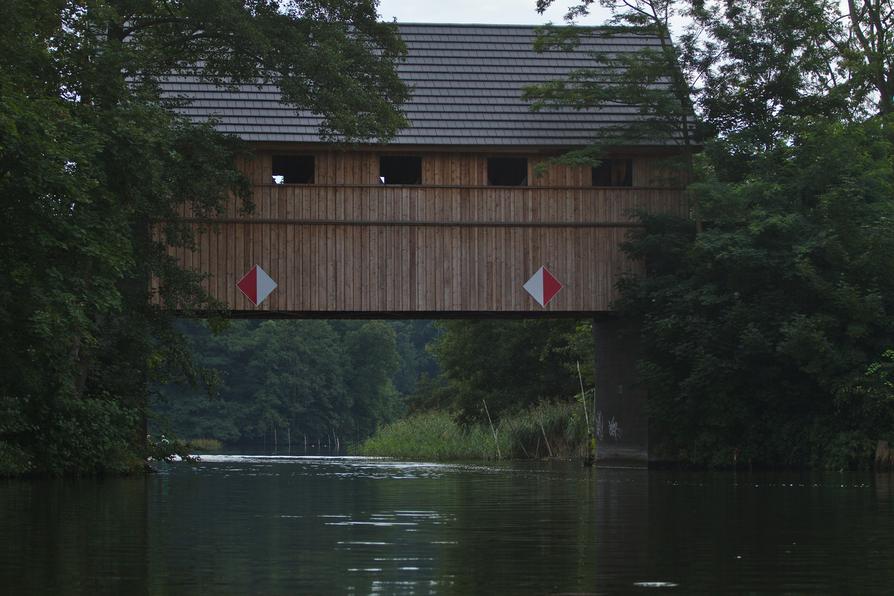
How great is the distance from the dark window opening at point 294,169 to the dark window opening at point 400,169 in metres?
1.48

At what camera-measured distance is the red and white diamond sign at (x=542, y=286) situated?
26281 millimetres

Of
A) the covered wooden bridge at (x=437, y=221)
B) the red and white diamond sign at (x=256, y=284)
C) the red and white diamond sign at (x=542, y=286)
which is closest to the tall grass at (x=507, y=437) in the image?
the covered wooden bridge at (x=437, y=221)

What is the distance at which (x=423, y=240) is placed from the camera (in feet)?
86.0

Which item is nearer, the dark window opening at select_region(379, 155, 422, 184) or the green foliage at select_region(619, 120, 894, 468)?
the green foliage at select_region(619, 120, 894, 468)

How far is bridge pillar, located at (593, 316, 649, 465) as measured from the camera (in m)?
26.8

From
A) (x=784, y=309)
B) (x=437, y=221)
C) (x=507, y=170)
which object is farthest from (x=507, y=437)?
(x=784, y=309)

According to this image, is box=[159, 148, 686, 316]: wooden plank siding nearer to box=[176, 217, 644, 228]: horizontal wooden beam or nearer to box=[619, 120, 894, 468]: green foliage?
box=[176, 217, 644, 228]: horizontal wooden beam

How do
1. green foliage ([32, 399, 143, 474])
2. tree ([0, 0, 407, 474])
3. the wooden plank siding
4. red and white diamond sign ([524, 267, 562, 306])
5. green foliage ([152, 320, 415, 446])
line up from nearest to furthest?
tree ([0, 0, 407, 474])
green foliage ([32, 399, 143, 474])
the wooden plank siding
red and white diamond sign ([524, 267, 562, 306])
green foliage ([152, 320, 415, 446])

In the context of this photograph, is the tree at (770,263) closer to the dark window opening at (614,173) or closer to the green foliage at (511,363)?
the dark window opening at (614,173)

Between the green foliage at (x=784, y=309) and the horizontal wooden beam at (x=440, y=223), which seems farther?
the horizontal wooden beam at (x=440, y=223)

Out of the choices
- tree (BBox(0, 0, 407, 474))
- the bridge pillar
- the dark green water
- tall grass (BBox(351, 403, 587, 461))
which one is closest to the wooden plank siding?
the bridge pillar

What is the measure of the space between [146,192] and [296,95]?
14.4ft

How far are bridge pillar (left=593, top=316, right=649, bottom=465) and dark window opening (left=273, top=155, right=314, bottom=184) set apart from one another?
674 centimetres

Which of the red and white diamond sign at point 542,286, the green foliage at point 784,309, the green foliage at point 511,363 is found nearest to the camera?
the green foliage at point 784,309
